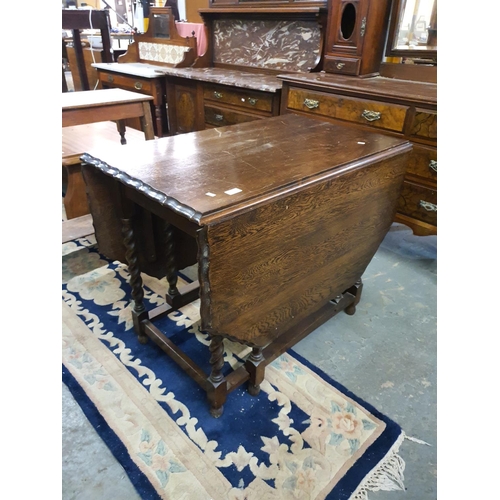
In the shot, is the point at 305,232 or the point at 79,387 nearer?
the point at 305,232

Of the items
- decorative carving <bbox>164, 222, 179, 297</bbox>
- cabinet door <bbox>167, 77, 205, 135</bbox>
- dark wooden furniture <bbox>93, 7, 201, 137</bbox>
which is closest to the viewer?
decorative carving <bbox>164, 222, 179, 297</bbox>

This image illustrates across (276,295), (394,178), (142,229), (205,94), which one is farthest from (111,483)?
(205,94)

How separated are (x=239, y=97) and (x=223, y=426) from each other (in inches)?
80.8

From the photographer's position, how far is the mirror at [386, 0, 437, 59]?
1.92 metres

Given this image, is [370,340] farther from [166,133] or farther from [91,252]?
[166,133]

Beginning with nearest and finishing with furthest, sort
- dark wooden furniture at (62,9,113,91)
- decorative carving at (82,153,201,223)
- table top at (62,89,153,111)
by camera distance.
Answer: decorative carving at (82,153,201,223), table top at (62,89,153,111), dark wooden furniture at (62,9,113,91)

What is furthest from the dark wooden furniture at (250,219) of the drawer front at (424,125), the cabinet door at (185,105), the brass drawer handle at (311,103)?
the cabinet door at (185,105)

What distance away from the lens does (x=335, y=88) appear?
→ 76.8 inches

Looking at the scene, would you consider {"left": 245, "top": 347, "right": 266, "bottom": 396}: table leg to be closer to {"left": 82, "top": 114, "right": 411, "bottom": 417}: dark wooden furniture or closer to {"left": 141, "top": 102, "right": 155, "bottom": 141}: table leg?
{"left": 82, "top": 114, "right": 411, "bottom": 417}: dark wooden furniture

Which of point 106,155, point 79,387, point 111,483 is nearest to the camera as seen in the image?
point 111,483

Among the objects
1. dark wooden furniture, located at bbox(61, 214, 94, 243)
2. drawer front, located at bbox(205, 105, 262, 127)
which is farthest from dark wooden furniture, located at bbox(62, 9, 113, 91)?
dark wooden furniture, located at bbox(61, 214, 94, 243)

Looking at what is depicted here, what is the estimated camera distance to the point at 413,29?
1.99 meters

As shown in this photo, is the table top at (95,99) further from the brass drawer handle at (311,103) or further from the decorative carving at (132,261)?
the decorative carving at (132,261)

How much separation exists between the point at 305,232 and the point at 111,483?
86cm
